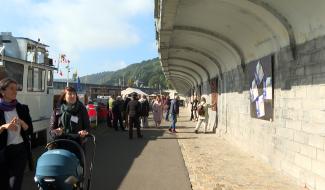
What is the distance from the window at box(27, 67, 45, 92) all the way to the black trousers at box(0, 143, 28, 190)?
7024mm

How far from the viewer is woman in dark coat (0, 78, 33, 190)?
5.59 meters

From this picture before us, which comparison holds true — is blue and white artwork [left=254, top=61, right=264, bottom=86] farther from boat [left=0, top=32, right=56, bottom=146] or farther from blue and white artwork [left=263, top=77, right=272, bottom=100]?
boat [left=0, top=32, right=56, bottom=146]

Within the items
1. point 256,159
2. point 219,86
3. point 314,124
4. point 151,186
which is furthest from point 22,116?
point 219,86

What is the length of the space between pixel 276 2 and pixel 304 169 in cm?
291

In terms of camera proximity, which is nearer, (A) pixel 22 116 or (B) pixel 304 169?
(A) pixel 22 116

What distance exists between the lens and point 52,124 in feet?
21.7

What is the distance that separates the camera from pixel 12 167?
5.64m

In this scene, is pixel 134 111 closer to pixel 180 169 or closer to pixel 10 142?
pixel 180 169

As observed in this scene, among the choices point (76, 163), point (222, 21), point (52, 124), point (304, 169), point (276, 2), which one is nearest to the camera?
point (76, 163)

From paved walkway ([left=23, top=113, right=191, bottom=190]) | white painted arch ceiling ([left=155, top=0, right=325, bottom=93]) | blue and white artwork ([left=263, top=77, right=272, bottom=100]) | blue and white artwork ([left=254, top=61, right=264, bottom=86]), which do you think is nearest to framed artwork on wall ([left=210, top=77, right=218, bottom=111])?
white painted arch ceiling ([left=155, top=0, right=325, bottom=93])

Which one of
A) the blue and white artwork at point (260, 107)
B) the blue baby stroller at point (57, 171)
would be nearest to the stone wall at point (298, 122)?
the blue and white artwork at point (260, 107)

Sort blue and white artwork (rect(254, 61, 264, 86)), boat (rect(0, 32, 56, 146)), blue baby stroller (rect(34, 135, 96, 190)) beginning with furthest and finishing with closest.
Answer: boat (rect(0, 32, 56, 146))
blue and white artwork (rect(254, 61, 264, 86))
blue baby stroller (rect(34, 135, 96, 190))

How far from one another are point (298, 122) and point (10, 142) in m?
4.89

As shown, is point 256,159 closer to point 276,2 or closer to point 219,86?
point 276,2
